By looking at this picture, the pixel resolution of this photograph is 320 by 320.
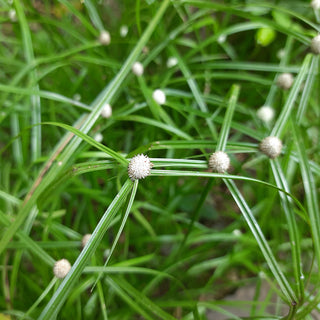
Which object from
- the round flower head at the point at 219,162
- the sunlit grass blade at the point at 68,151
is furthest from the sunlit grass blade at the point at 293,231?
the sunlit grass blade at the point at 68,151

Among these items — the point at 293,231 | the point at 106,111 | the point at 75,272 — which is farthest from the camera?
the point at 106,111

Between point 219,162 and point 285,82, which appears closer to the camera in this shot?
point 219,162

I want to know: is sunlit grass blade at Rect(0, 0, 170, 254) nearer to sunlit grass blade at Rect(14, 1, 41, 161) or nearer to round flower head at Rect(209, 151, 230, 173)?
sunlit grass blade at Rect(14, 1, 41, 161)

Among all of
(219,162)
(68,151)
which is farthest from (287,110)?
(68,151)

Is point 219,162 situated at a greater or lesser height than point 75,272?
greater

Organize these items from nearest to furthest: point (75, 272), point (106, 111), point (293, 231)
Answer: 1. point (75, 272)
2. point (293, 231)
3. point (106, 111)

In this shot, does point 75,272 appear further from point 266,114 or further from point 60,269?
point 266,114

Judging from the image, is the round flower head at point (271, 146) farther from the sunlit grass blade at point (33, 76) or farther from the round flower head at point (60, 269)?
the sunlit grass blade at point (33, 76)

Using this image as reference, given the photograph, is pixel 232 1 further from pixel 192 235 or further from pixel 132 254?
pixel 132 254
